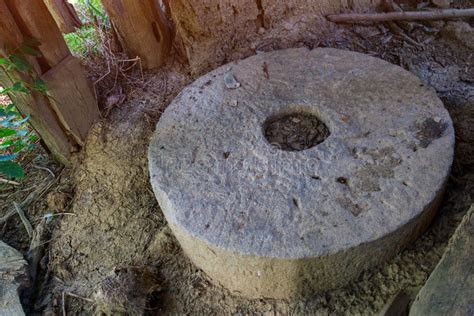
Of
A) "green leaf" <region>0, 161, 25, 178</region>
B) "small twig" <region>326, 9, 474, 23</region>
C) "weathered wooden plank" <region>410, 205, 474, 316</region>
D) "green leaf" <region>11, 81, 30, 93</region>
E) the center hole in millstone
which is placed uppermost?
"green leaf" <region>11, 81, 30, 93</region>

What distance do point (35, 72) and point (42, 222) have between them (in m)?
0.76

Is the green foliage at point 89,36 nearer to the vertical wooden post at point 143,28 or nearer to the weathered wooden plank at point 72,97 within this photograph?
the vertical wooden post at point 143,28

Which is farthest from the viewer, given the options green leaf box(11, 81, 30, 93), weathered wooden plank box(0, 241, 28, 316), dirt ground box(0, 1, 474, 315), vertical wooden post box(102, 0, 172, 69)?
vertical wooden post box(102, 0, 172, 69)

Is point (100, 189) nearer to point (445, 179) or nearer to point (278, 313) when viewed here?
point (278, 313)

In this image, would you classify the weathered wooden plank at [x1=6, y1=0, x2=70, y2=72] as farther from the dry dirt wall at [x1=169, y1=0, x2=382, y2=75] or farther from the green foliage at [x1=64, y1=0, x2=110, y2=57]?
the dry dirt wall at [x1=169, y1=0, x2=382, y2=75]

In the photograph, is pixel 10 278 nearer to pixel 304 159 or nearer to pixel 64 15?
pixel 304 159

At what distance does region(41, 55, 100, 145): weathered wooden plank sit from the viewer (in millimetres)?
2072

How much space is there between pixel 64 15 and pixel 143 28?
0.85m

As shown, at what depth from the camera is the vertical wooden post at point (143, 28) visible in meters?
2.28

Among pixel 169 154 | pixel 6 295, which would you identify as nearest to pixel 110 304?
pixel 6 295

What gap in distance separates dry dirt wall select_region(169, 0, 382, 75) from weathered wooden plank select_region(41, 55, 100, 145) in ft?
2.01

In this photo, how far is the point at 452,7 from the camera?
260 centimetres

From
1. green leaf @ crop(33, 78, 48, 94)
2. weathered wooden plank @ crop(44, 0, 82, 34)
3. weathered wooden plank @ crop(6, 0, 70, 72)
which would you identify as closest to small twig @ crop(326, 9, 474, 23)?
weathered wooden plank @ crop(6, 0, 70, 72)

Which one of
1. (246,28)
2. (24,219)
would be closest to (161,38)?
(246,28)
